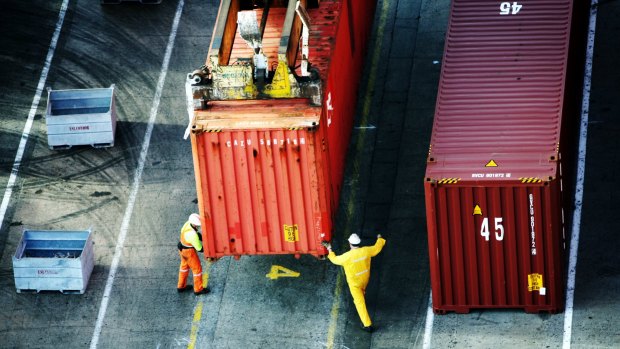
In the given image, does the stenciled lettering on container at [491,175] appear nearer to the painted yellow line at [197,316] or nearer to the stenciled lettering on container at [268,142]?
the stenciled lettering on container at [268,142]

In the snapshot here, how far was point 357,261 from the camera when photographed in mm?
31562

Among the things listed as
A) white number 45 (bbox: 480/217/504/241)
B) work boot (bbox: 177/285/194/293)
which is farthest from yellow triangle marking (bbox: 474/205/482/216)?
work boot (bbox: 177/285/194/293)

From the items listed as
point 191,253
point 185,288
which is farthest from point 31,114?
point 191,253

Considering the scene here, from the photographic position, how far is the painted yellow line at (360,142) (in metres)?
32.3

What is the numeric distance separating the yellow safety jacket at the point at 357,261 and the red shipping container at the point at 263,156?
0.49 m

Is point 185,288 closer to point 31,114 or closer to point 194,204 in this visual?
point 194,204

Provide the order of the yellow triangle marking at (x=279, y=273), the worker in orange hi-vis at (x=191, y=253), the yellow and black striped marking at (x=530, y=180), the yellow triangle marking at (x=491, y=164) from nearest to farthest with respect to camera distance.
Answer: the yellow and black striped marking at (x=530, y=180), the yellow triangle marking at (x=491, y=164), the worker in orange hi-vis at (x=191, y=253), the yellow triangle marking at (x=279, y=273)

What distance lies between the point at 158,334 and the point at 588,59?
1076 centimetres

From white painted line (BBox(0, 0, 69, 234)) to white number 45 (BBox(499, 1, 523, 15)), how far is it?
9836 mm

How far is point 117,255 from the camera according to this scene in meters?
34.2

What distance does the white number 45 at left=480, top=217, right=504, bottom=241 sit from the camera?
30.7 metres

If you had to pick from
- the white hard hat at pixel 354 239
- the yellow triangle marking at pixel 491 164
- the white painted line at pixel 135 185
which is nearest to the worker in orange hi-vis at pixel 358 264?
the white hard hat at pixel 354 239

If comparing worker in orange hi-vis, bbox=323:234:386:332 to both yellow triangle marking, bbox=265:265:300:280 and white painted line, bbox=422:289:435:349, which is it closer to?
white painted line, bbox=422:289:435:349

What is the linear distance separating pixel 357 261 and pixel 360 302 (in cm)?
77
